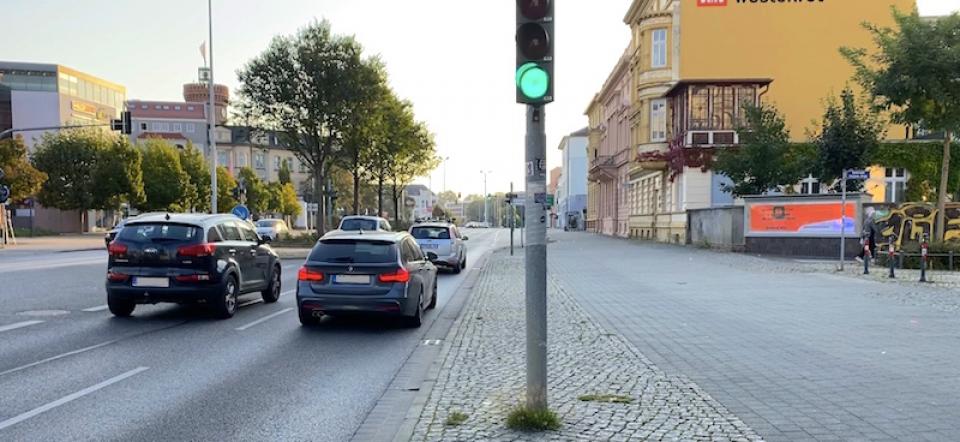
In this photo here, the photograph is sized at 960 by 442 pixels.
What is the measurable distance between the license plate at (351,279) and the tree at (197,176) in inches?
2265

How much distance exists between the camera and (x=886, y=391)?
5.85 metres

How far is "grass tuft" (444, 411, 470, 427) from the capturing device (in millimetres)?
4926

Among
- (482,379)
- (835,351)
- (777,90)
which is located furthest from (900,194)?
(482,379)

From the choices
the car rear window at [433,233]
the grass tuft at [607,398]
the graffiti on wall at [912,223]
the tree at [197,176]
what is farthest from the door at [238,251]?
the tree at [197,176]

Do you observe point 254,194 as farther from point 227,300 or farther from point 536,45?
point 536,45

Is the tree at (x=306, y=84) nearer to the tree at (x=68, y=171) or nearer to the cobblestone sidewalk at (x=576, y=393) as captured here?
the cobblestone sidewalk at (x=576, y=393)

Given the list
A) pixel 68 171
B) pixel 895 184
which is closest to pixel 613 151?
pixel 895 184

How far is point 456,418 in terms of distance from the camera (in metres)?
5.02

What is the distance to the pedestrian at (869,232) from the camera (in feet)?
68.2

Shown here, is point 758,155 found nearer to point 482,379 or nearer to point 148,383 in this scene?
point 482,379

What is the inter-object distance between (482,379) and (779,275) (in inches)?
528

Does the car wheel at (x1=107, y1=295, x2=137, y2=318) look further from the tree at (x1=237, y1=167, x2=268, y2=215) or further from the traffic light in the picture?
the tree at (x1=237, y1=167, x2=268, y2=215)

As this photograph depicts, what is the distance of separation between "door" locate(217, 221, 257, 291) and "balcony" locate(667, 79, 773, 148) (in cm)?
2621

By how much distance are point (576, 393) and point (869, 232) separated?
745 inches
